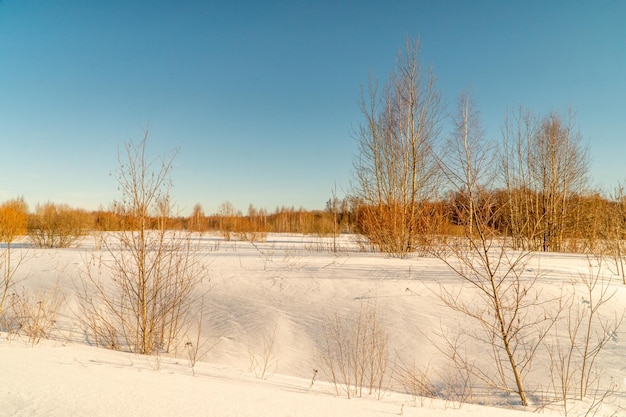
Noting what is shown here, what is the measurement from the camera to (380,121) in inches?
430

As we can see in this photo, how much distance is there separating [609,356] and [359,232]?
8.64 metres

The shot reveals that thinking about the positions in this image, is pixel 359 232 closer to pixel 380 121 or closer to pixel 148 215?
pixel 380 121

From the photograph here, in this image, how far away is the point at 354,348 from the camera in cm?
477

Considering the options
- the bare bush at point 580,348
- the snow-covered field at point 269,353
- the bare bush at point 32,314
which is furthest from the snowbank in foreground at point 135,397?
the bare bush at point 32,314

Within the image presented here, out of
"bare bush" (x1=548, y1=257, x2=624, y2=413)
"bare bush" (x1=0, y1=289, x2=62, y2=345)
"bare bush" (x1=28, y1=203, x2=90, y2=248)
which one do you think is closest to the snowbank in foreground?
"bare bush" (x1=548, y1=257, x2=624, y2=413)

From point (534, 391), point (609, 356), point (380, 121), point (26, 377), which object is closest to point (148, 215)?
point (26, 377)

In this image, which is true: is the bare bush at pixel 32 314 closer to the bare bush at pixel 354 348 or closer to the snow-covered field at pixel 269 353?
the snow-covered field at pixel 269 353

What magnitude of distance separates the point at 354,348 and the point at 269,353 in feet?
4.19

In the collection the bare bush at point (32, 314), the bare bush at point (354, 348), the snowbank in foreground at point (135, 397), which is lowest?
the bare bush at point (354, 348)

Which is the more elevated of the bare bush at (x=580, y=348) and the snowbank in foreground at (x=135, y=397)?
the snowbank in foreground at (x=135, y=397)

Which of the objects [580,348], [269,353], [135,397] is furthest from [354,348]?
[135,397]

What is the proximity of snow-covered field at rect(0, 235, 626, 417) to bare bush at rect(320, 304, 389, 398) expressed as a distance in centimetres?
11

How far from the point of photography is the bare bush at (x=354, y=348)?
13.6 feet

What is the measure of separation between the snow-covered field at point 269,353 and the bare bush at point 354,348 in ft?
0.38
